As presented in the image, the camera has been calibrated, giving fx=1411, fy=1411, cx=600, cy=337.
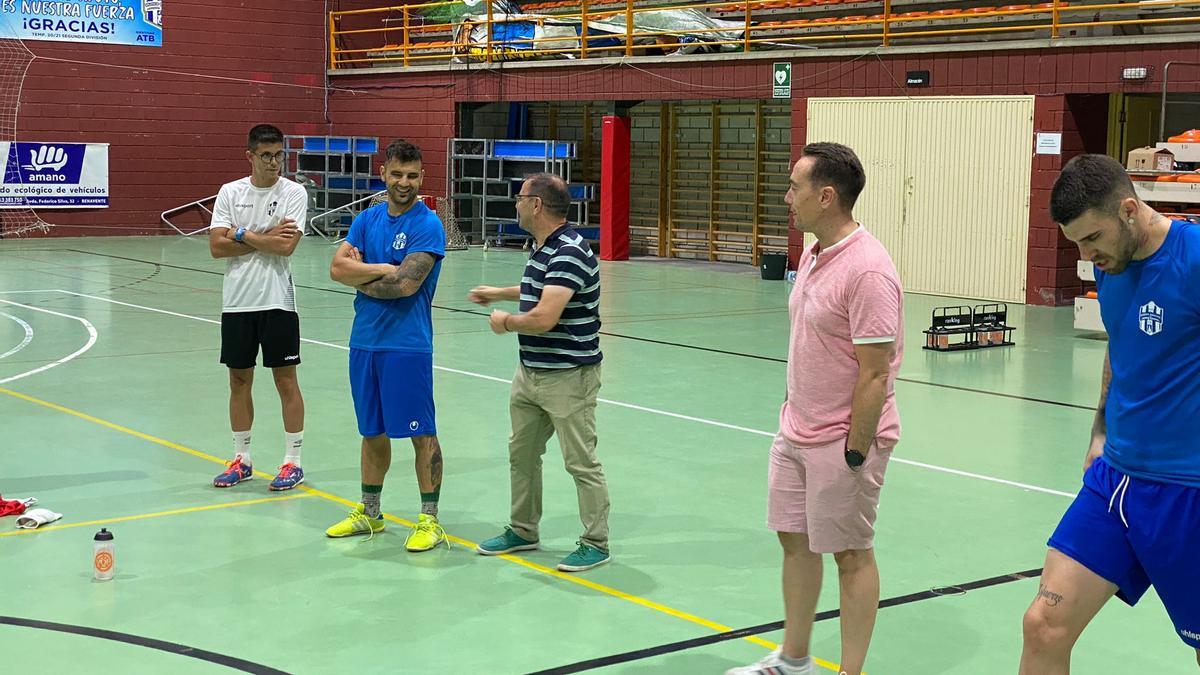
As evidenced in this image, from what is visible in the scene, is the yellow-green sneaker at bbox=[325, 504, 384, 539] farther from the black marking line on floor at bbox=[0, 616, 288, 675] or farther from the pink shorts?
the pink shorts

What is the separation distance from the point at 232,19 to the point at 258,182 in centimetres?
2403

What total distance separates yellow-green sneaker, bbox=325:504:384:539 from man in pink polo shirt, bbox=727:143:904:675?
Result: 3053 mm

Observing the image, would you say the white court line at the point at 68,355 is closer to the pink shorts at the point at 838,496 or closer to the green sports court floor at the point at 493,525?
the green sports court floor at the point at 493,525

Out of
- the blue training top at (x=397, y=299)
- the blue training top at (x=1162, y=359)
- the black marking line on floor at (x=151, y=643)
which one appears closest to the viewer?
the blue training top at (x=1162, y=359)

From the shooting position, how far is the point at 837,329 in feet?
16.1

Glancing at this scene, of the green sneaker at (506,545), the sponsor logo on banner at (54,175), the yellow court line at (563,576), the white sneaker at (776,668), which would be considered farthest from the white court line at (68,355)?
the sponsor logo on banner at (54,175)

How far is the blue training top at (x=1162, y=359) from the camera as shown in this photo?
396 centimetres

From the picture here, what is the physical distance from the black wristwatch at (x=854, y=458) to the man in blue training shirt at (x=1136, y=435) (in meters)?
0.87

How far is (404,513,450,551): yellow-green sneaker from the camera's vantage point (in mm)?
7207

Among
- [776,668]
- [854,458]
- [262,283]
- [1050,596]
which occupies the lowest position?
[776,668]

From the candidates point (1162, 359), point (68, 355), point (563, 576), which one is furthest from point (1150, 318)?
point (68, 355)

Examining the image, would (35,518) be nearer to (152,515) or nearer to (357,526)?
(152,515)

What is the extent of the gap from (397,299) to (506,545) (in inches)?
54.3

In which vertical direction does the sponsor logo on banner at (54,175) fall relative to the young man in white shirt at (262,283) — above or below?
above
